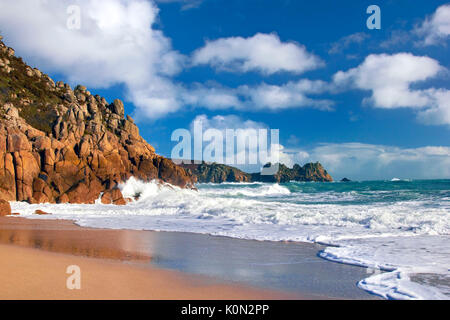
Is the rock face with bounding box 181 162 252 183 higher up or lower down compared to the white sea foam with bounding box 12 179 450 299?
higher up

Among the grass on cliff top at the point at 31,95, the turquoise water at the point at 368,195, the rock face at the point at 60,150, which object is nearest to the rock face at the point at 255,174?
the turquoise water at the point at 368,195

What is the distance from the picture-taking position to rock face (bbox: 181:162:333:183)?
13612cm

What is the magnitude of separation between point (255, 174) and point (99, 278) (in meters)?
151

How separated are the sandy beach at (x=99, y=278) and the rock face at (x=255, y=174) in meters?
125

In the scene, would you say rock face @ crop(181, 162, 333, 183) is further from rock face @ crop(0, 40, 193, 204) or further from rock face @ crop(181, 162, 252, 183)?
rock face @ crop(0, 40, 193, 204)

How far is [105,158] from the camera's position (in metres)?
31.5

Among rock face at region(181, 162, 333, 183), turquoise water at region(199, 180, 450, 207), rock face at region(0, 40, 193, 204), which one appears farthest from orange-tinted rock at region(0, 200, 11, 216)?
rock face at region(181, 162, 333, 183)

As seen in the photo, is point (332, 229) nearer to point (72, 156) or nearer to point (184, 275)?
point (184, 275)

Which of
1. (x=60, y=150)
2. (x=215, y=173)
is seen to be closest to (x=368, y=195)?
(x=60, y=150)

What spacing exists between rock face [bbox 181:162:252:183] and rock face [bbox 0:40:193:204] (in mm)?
88910

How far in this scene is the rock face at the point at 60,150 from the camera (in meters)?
25.9

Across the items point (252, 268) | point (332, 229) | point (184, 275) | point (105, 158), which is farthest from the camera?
point (105, 158)
